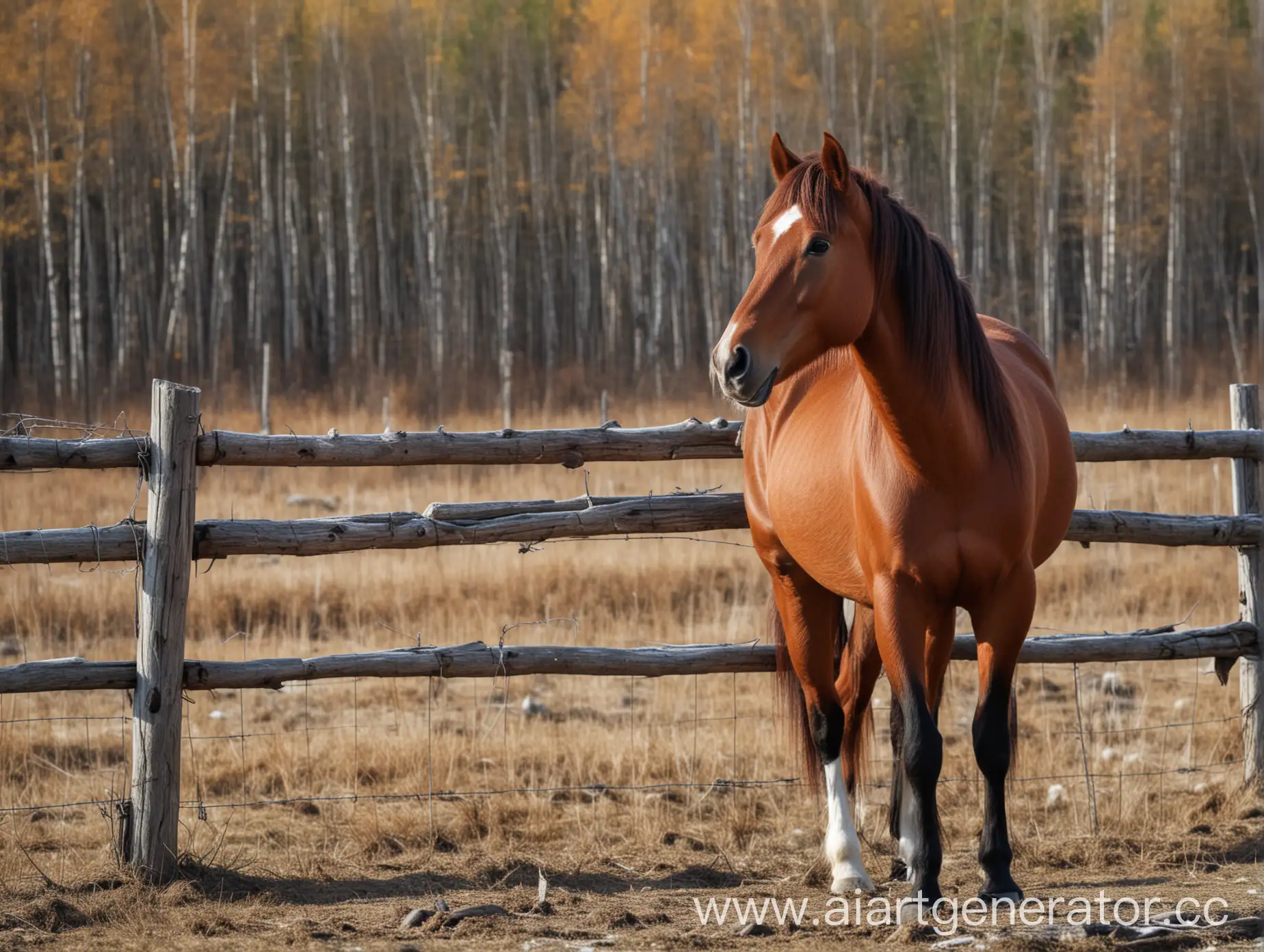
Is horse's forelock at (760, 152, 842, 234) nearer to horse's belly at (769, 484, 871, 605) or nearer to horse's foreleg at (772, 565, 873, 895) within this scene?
horse's belly at (769, 484, 871, 605)

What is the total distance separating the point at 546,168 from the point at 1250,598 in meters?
23.1

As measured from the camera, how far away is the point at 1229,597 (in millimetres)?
8133

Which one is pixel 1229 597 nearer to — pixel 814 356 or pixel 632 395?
pixel 814 356

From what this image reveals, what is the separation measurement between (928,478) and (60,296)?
87.1ft

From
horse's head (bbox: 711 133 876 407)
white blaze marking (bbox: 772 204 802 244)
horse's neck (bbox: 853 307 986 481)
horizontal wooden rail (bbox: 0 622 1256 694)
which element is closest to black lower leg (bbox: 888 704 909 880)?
horizontal wooden rail (bbox: 0 622 1256 694)

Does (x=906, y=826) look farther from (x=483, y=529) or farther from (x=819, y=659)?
A: (x=483, y=529)

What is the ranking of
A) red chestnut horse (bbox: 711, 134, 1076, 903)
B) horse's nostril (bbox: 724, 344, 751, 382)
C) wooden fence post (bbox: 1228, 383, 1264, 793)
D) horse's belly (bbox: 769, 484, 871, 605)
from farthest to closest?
1. wooden fence post (bbox: 1228, 383, 1264, 793)
2. horse's belly (bbox: 769, 484, 871, 605)
3. red chestnut horse (bbox: 711, 134, 1076, 903)
4. horse's nostril (bbox: 724, 344, 751, 382)

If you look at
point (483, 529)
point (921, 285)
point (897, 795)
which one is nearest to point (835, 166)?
point (921, 285)

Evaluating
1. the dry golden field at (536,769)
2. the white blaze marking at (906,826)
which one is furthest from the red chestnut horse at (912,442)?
the dry golden field at (536,769)

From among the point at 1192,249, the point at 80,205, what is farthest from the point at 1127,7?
the point at 80,205

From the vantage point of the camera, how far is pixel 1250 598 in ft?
17.0

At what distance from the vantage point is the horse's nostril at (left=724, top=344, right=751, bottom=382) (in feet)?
9.61

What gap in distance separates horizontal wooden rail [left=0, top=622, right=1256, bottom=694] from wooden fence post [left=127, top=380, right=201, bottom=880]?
9 cm

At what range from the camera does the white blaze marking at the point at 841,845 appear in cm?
391
